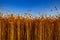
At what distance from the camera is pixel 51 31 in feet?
10.8

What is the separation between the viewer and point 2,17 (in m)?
3.41

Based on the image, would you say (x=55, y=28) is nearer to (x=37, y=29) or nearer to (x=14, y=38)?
(x=37, y=29)

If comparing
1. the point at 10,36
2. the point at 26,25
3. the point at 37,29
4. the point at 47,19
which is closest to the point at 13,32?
the point at 10,36

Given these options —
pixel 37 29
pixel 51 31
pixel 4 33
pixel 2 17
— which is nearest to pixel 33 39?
pixel 37 29

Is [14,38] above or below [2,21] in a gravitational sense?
below

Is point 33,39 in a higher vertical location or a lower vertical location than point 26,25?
lower

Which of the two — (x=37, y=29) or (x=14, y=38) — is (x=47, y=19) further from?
(x=14, y=38)

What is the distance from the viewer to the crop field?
3307 millimetres

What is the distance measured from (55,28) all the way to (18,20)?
2.94 feet

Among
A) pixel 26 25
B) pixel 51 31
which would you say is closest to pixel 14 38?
pixel 26 25

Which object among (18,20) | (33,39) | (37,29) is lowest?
(33,39)

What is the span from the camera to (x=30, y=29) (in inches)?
131

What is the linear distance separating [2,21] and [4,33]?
29 centimetres

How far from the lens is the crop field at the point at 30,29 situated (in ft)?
10.8
